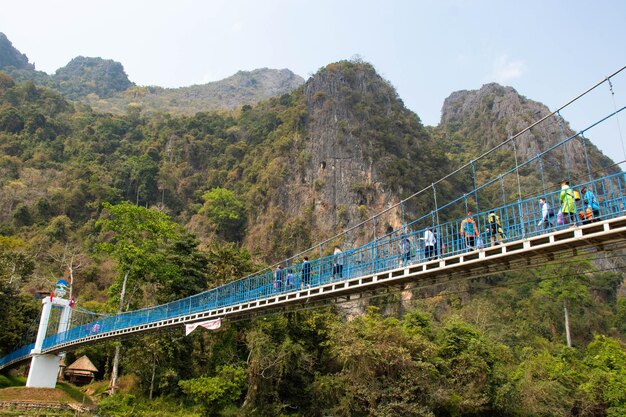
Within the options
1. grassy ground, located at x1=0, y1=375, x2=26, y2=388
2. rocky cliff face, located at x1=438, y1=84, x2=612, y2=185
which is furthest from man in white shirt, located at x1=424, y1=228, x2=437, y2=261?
rocky cliff face, located at x1=438, y1=84, x2=612, y2=185

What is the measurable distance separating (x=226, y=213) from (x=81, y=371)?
15.6 meters

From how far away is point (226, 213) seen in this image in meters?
34.1

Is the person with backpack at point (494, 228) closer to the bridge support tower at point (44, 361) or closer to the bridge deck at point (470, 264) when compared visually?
the bridge deck at point (470, 264)

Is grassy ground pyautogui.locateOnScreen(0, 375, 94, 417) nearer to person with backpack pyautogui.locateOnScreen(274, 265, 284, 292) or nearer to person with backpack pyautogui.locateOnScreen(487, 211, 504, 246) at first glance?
person with backpack pyautogui.locateOnScreen(274, 265, 284, 292)

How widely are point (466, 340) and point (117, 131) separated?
129 feet

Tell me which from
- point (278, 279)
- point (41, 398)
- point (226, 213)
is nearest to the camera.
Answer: point (278, 279)

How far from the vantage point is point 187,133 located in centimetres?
4431

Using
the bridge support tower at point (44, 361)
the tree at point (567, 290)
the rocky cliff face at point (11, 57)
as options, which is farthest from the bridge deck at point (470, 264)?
the rocky cliff face at point (11, 57)

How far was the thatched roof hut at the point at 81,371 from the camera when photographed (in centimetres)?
2017

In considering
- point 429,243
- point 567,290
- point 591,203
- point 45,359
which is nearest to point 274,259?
point 45,359

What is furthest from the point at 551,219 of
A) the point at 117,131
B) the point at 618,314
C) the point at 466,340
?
the point at 117,131

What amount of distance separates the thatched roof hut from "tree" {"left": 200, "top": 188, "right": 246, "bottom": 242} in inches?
593

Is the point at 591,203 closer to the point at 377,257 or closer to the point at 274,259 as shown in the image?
the point at 377,257

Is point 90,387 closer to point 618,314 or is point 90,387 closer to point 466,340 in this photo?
point 466,340
